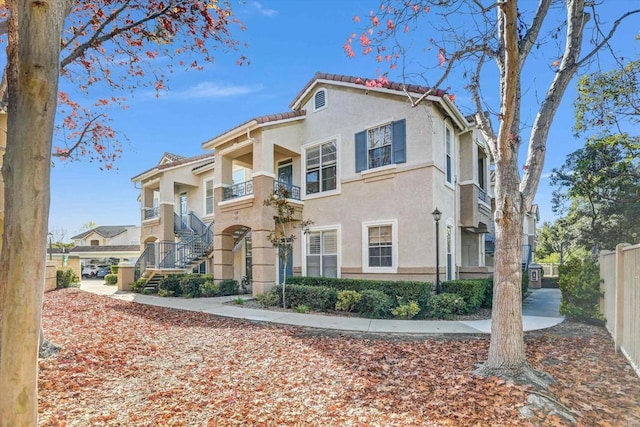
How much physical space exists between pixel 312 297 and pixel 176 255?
11098mm

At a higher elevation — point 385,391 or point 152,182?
point 152,182

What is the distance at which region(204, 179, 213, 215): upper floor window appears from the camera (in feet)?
66.9

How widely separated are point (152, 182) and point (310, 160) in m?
12.0

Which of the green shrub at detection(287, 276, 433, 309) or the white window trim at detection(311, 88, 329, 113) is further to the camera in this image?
the white window trim at detection(311, 88, 329, 113)

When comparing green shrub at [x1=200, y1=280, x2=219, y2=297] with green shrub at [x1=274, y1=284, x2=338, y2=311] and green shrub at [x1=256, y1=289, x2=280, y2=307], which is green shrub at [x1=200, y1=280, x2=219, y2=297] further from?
green shrub at [x1=274, y1=284, x2=338, y2=311]

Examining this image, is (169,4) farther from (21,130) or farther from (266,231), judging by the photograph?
(266,231)

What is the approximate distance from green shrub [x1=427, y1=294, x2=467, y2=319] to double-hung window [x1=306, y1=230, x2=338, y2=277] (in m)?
4.21

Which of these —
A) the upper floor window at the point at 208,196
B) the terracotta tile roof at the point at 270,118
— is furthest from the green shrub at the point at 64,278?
the terracotta tile roof at the point at 270,118

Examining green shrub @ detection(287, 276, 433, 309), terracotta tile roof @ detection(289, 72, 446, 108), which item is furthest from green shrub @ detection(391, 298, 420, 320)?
terracotta tile roof @ detection(289, 72, 446, 108)

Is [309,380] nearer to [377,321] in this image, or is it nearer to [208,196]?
[377,321]

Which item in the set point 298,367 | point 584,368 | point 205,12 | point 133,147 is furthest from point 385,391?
point 133,147

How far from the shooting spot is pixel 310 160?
14664 mm

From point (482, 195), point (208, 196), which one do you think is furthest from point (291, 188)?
point (482, 195)

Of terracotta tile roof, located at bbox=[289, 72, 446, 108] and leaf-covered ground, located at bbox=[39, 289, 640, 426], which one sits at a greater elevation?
terracotta tile roof, located at bbox=[289, 72, 446, 108]
